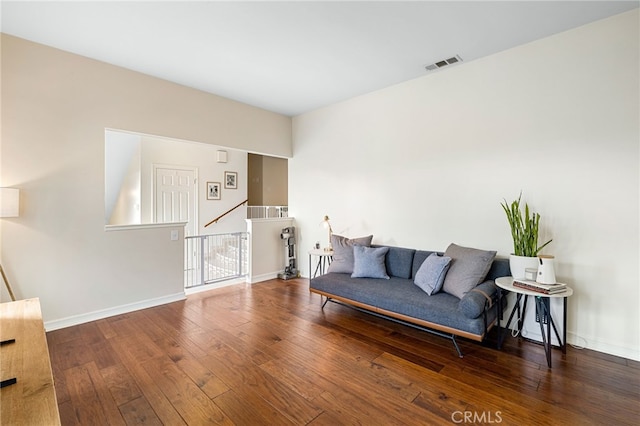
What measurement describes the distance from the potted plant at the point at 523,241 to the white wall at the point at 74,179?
402cm

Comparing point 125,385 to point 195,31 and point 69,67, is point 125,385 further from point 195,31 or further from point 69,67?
point 69,67

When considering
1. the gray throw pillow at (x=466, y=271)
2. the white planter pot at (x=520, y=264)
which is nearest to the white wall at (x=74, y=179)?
the gray throw pillow at (x=466, y=271)

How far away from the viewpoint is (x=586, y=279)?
266 centimetres

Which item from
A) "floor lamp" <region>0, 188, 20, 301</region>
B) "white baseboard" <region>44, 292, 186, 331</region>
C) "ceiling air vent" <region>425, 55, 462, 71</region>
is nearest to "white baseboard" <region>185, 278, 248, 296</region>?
"white baseboard" <region>44, 292, 186, 331</region>

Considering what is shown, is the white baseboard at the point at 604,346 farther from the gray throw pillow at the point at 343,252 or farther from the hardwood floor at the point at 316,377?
the gray throw pillow at the point at 343,252

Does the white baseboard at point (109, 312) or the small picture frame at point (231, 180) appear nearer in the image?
→ the white baseboard at point (109, 312)

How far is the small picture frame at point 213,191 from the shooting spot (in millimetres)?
6535

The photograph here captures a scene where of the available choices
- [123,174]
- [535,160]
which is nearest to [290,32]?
[535,160]

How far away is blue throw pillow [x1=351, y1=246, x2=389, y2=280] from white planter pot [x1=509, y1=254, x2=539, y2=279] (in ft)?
4.23

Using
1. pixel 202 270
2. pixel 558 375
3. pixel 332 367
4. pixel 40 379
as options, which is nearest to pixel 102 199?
pixel 202 270

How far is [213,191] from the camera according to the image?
260 inches

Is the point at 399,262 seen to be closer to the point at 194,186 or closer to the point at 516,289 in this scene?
the point at 516,289

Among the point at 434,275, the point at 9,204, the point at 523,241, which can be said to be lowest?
the point at 434,275

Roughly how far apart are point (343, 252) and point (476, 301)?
5.90ft
